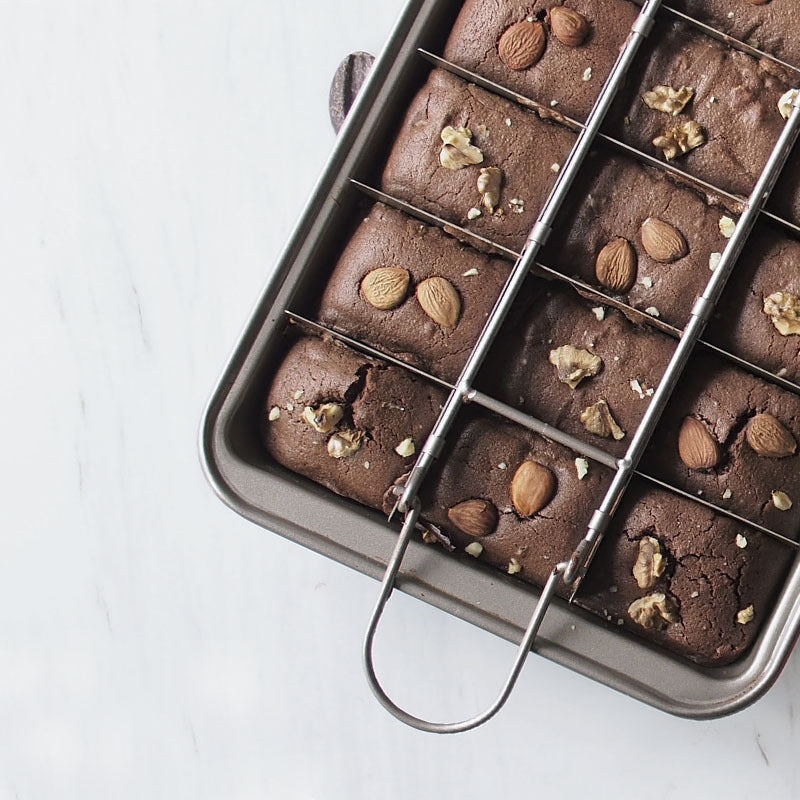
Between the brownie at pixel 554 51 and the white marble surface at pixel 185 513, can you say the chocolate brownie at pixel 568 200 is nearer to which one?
the brownie at pixel 554 51

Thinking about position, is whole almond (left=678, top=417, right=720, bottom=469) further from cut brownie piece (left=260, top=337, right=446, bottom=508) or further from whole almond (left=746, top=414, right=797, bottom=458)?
cut brownie piece (left=260, top=337, right=446, bottom=508)

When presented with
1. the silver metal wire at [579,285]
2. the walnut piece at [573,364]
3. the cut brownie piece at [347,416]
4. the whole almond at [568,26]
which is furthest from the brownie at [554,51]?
the cut brownie piece at [347,416]

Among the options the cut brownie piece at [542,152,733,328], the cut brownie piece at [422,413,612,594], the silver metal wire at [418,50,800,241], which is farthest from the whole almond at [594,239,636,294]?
the cut brownie piece at [422,413,612,594]

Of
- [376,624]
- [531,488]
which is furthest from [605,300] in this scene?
[376,624]

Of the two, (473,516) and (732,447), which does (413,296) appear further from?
(732,447)

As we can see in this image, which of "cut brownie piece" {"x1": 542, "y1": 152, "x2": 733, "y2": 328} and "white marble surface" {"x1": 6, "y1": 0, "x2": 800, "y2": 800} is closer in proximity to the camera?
"cut brownie piece" {"x1": 542, "y1": 152, "x2": 733, "y2": 328}

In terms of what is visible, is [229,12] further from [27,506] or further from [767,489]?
[767,489]
